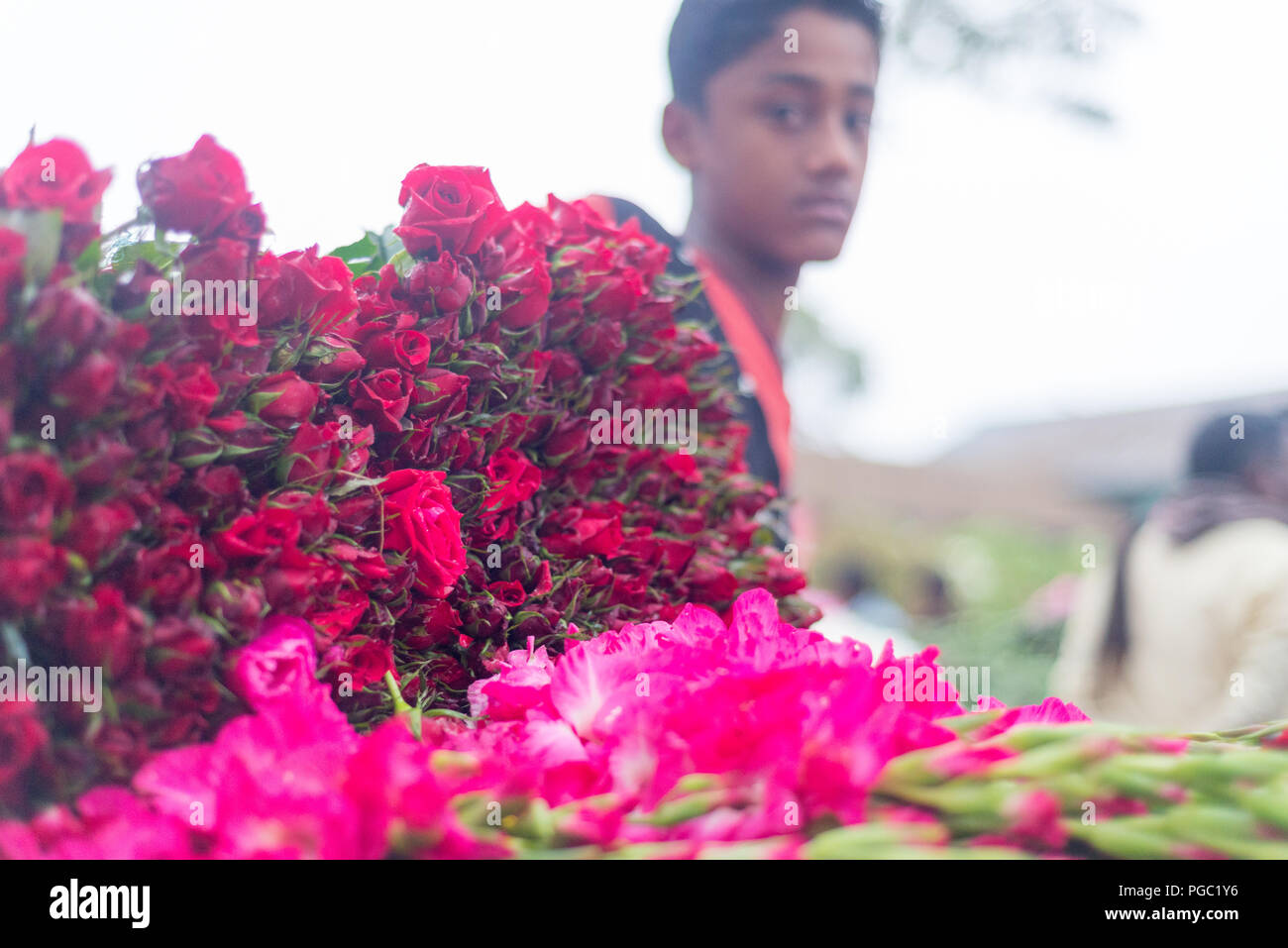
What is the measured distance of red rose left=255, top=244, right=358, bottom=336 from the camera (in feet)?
2.21

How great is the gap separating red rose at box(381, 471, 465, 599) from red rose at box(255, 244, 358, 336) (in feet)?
0.39

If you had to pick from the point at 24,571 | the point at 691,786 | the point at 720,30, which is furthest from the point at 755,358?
the point at 24,571

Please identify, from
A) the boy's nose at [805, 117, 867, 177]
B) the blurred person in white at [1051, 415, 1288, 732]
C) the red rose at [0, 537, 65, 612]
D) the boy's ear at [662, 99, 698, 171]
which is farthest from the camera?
the blurred person in white at [1051, 415, 1288, 732]

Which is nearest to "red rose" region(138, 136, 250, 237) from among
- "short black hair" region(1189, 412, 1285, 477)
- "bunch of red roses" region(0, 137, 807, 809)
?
"bunch of red roses" region(0, 137, 807, 809)

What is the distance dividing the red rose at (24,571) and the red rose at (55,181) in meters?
0.18

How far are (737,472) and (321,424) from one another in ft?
1.78

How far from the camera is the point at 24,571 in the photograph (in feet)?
1.67

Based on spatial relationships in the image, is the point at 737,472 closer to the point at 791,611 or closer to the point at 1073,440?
the point at 791,611

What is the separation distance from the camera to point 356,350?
75cm

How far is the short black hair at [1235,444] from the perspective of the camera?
2.66 metres

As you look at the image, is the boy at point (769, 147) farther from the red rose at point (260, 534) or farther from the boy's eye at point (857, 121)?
the red rose at point (260, 534)

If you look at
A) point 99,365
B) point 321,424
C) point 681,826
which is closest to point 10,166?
point 99,365

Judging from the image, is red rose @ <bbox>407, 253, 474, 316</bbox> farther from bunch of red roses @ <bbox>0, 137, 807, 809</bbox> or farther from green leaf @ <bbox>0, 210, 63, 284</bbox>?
green leaf @ <bbox>0, 210, 63, 284</bbox>

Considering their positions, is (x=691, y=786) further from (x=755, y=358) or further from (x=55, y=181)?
(x=755, y=358)
